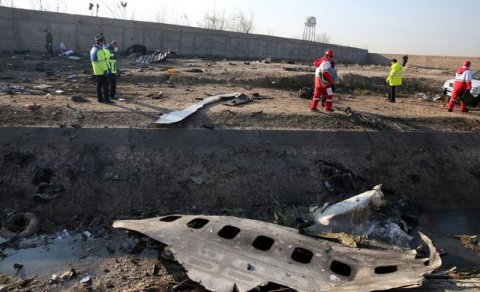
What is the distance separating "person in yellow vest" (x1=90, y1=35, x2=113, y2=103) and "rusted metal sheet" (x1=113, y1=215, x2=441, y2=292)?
5.24m

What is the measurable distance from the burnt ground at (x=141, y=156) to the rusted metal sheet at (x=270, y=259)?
12.3 inches

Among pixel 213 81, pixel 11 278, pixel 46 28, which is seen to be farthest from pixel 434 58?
pixel 11 278

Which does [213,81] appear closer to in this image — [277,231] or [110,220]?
[110,220]

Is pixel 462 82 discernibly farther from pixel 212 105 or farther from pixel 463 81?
pixel 212 105

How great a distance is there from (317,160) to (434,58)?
25687 millimetres

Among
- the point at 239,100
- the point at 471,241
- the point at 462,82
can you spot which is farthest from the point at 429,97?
the point at 471,241

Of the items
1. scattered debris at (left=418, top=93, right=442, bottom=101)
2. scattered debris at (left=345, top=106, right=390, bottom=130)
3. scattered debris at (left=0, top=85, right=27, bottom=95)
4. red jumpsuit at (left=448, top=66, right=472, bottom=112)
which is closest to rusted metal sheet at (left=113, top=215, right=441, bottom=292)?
scattered debris at (left=345, top=106, right=390, bottom=130)

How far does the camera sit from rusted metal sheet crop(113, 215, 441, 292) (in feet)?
13.3

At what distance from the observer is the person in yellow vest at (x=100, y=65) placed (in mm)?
9039

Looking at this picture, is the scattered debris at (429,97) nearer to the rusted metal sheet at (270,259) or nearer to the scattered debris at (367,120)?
the scattered debris at (367,120)

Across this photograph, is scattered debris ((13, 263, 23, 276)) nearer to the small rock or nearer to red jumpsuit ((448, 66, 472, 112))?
the small rock

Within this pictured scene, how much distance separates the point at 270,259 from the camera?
434 centimetres

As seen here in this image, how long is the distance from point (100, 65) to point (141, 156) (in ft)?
9.50

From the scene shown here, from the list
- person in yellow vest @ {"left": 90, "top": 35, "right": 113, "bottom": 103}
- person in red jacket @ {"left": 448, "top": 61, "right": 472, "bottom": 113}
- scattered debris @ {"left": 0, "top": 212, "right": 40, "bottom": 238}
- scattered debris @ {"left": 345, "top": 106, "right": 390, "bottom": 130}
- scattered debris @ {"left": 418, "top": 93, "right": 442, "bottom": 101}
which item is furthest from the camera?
scattered debris @ {"left": 418, "top": 93, "right": 442, "bottom": 101}
